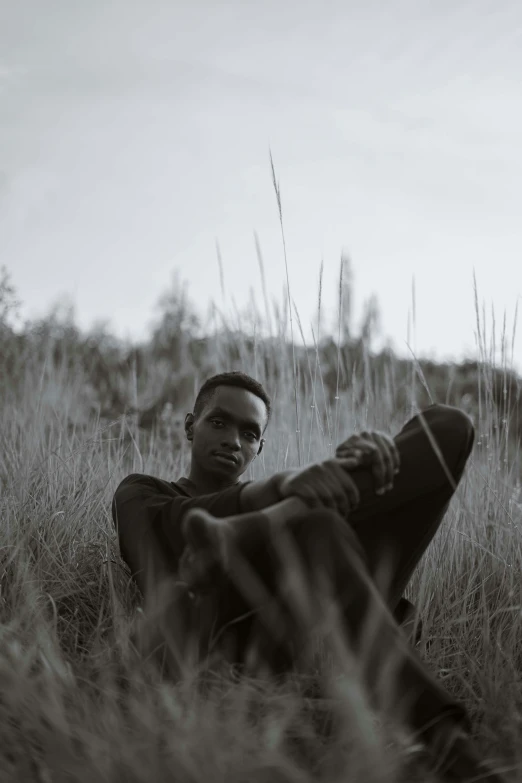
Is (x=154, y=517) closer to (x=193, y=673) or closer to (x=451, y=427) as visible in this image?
(x=193, y=673)

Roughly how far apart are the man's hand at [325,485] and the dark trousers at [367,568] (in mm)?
34

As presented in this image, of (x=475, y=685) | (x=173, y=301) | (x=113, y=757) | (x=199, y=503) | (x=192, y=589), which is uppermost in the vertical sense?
(x=173, y=301)

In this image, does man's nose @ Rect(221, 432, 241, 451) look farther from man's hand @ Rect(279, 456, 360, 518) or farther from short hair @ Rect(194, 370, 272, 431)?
man's hand @ Rect(279, 456, 360, 518)

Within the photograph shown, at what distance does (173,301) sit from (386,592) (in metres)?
5.53

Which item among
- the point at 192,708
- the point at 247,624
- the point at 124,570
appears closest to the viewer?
the point at 192,708

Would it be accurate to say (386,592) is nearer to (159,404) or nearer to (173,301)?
(159,404)

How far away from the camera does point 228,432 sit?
1.88 m

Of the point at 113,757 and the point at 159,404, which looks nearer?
the point at 113,757

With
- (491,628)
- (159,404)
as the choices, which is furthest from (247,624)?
(159,404)

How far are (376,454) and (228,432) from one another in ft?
1.93

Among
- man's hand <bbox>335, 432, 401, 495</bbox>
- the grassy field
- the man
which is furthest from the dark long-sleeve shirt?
man's hand <bbox>335, 432, 401, 495</bbox>

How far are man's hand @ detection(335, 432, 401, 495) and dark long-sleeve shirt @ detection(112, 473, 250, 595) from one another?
0.24 m

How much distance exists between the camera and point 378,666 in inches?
47.5

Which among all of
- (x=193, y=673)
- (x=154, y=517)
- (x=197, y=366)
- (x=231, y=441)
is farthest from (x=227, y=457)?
(x=197, y=366)
